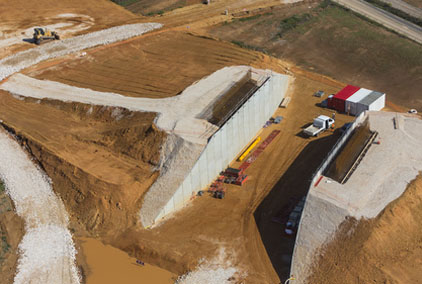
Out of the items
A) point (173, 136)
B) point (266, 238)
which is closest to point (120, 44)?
point (173, 136)

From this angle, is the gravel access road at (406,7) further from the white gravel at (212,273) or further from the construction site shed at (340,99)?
the white gravel at (212,273)

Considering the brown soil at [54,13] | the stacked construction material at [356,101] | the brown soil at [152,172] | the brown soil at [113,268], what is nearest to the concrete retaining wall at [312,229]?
the brown soil at [152,172]

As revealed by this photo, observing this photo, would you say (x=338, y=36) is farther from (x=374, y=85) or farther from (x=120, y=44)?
(x=120, y=44)

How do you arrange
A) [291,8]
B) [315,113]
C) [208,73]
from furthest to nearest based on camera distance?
1. [291,8]
2. [208,73]
3. [315,113]

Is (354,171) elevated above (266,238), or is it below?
above

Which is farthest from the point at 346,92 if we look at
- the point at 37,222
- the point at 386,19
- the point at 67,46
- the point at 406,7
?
the point at 67,46
